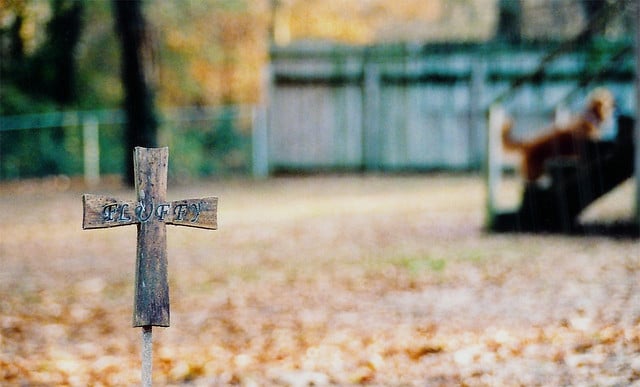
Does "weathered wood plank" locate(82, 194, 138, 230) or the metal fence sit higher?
the metal fence

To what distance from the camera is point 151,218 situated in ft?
12.7

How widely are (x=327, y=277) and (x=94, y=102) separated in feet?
53.2

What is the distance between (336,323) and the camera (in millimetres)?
6172

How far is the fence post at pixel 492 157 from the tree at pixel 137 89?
317 inches

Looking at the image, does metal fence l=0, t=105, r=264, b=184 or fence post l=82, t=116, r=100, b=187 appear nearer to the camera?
metal fence l=0, t=105, r=264, b=184

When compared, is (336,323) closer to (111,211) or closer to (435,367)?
(435,367)

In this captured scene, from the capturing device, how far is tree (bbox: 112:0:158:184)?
16.1 meters

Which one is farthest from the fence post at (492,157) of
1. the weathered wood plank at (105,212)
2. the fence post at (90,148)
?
the fence post at (90,148)

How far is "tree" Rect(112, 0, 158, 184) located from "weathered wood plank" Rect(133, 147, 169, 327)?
41.8 feet

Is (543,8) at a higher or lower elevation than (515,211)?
higher

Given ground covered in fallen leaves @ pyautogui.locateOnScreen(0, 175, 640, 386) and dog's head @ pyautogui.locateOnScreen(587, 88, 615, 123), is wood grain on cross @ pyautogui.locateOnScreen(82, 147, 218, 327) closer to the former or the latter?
ground covered in fallen leaves @ pyautogui.locateOnScreen(0, 175, 640, 386)

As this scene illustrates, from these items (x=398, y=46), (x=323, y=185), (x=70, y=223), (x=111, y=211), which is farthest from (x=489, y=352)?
(x=398, y=46)

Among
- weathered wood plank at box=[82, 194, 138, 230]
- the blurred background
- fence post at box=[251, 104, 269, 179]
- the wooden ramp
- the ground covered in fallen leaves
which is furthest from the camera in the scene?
fence post at box=[251, 104, 269, 179]

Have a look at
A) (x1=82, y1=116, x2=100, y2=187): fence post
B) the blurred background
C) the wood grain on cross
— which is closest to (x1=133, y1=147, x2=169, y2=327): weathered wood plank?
the wood grain on cross
